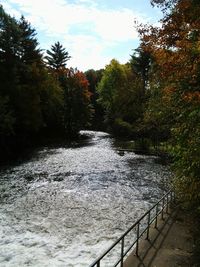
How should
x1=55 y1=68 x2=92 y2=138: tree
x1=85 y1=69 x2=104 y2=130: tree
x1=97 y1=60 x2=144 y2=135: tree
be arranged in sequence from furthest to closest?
x1=85 y1=69 x2=104 y2=130: tree
x1=55 y1=68 x2=92 y2=138: tree
x1=97 y1=60 x2=144 y2=135: tree

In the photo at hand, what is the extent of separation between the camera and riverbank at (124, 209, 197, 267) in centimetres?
952

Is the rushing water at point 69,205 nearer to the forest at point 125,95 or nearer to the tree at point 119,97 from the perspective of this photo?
the forest at point 125,95

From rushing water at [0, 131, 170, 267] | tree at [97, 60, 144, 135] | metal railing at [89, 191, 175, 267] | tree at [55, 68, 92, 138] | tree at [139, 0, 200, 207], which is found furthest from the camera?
tree at [55, 68, 92, 138]

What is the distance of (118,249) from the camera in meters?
12.9

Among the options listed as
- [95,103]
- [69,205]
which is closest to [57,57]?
[95,103]

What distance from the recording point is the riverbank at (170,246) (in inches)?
375

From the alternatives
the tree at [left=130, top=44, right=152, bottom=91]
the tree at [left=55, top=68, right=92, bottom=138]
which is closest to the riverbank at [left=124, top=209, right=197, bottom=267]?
the tree at [left=55, top=68, right=92, bottom=138]

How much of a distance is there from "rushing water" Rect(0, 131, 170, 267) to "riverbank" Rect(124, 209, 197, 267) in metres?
2.37

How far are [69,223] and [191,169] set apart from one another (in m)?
8.06

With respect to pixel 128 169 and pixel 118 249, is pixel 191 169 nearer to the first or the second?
pixel 118 249

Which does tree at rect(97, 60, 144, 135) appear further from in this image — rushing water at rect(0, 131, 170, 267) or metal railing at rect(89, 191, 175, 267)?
metal railing at rect(89, 191, 175, 267)

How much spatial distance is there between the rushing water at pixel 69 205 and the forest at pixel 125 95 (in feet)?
13.1

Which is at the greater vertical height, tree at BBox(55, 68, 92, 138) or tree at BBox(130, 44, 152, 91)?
tree at BBox(130, 44, 152, 91)

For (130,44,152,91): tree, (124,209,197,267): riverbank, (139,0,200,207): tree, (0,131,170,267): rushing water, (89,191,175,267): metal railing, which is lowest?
(0,131,170,267): rushing water
